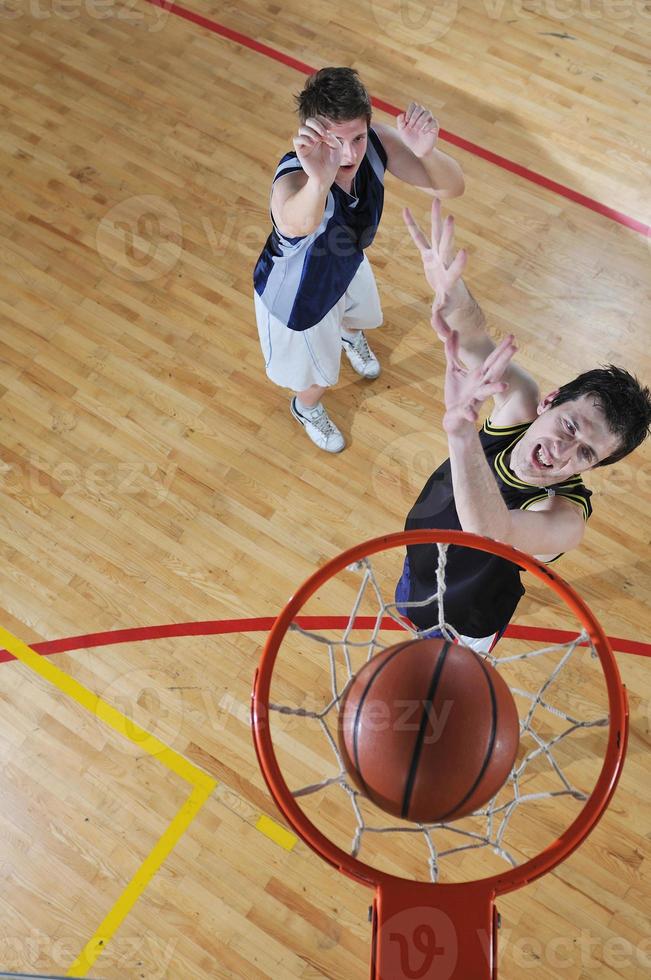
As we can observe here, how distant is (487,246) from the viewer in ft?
12.5

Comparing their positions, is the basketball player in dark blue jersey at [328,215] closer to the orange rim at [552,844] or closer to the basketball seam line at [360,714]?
the orange rim at [552,844]

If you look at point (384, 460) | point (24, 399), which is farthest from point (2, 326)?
point (384, 460)

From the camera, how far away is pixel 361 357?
11.4 feet

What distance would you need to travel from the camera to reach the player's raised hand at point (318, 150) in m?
2.23

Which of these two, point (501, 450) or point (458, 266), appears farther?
point (501, 450)

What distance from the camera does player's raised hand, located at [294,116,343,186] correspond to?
2.23 metres

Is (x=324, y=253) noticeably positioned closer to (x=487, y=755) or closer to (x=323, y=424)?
(x=323, y=424)

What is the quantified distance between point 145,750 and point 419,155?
224 centimetres

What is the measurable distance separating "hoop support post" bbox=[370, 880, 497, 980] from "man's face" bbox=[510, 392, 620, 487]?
97cm

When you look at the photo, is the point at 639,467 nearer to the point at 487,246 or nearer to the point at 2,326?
the point at 487,246

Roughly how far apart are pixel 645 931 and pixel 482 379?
6.69 ft

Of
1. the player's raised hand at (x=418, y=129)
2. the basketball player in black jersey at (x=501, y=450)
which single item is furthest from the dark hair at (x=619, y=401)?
the player's raised hand at (x=418, y=129)

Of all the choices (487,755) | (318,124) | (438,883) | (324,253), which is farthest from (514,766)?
(318,124)

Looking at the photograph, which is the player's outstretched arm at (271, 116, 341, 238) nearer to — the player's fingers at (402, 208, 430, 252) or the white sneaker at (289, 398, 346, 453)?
the player's fingers at (402, 208, 430, 252)
